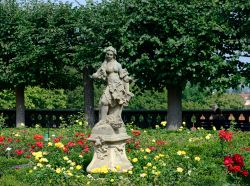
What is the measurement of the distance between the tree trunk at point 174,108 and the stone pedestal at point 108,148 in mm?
10771

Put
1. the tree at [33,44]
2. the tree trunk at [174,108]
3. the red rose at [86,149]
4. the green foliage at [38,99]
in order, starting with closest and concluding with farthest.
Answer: the red rose at [86,149]
the tree trunk at [174,108]
the tree at [33,44]
the green foliage at [38,99]

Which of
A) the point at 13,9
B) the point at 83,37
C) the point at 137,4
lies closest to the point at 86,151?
the point at 137,4

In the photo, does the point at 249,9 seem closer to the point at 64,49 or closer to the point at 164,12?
the point at 164,12

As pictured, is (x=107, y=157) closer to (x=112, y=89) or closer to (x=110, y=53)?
(x=112, y=89)

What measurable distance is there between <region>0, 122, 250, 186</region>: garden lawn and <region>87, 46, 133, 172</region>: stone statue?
42 cm

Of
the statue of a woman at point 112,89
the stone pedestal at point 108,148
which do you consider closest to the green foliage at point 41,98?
the statue of a woman at point 112,89

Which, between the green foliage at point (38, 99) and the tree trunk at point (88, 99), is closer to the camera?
the tree trunk at point (88, 99)

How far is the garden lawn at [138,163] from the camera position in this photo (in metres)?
8.60

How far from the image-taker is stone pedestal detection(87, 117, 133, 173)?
33.2 feet

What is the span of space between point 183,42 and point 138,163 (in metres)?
9.87

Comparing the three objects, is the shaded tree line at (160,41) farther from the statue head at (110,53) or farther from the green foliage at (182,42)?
the statue head at (110,53)

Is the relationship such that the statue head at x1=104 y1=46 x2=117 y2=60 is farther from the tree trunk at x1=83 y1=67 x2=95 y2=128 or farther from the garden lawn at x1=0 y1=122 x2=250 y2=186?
the tree trunk at x1=83 y1=67 x2=95 y2=128

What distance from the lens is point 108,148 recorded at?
1021cm

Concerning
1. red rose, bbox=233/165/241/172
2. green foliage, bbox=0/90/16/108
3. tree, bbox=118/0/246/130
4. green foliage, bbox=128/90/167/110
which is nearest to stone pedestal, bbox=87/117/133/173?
red rose, bbox=233/165/241/172
